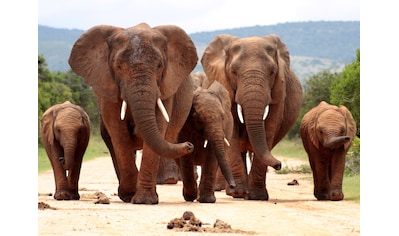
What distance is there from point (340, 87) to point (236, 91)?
51.3 ft

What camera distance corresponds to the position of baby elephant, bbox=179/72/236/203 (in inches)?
500

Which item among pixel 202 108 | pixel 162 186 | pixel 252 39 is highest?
pixel 252 39

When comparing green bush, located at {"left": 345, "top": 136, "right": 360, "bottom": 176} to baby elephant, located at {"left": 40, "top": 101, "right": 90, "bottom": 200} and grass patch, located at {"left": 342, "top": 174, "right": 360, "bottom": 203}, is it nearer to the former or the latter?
grass patch, located at {"left": 342, "top": 174, "right": 360, "bottom": 203}

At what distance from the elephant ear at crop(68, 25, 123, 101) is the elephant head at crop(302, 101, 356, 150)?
375cm

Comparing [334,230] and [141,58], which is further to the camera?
[141,58]

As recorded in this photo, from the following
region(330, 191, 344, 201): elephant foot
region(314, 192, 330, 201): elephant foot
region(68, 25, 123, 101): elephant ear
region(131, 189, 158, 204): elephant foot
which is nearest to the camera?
region(131, 189, 158, 204): elephant foot

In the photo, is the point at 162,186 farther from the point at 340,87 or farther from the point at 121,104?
the point at 340,87

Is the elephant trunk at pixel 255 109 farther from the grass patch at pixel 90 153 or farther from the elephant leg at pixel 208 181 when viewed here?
the grass patch at pixel 90 153

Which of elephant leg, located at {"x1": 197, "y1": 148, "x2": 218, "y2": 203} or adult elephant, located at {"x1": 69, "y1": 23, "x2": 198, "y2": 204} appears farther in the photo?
elephant leg, located at {"x1": 197, "y1": 148, "x2": 218, "y2": 203}

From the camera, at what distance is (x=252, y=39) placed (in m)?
14.7

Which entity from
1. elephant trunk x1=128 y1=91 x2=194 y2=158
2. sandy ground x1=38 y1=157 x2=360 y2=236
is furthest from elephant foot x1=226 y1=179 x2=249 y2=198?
elephant trunk x1=128 y1=91 x2=194 y2=158

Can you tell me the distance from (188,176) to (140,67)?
2168 millimetres
